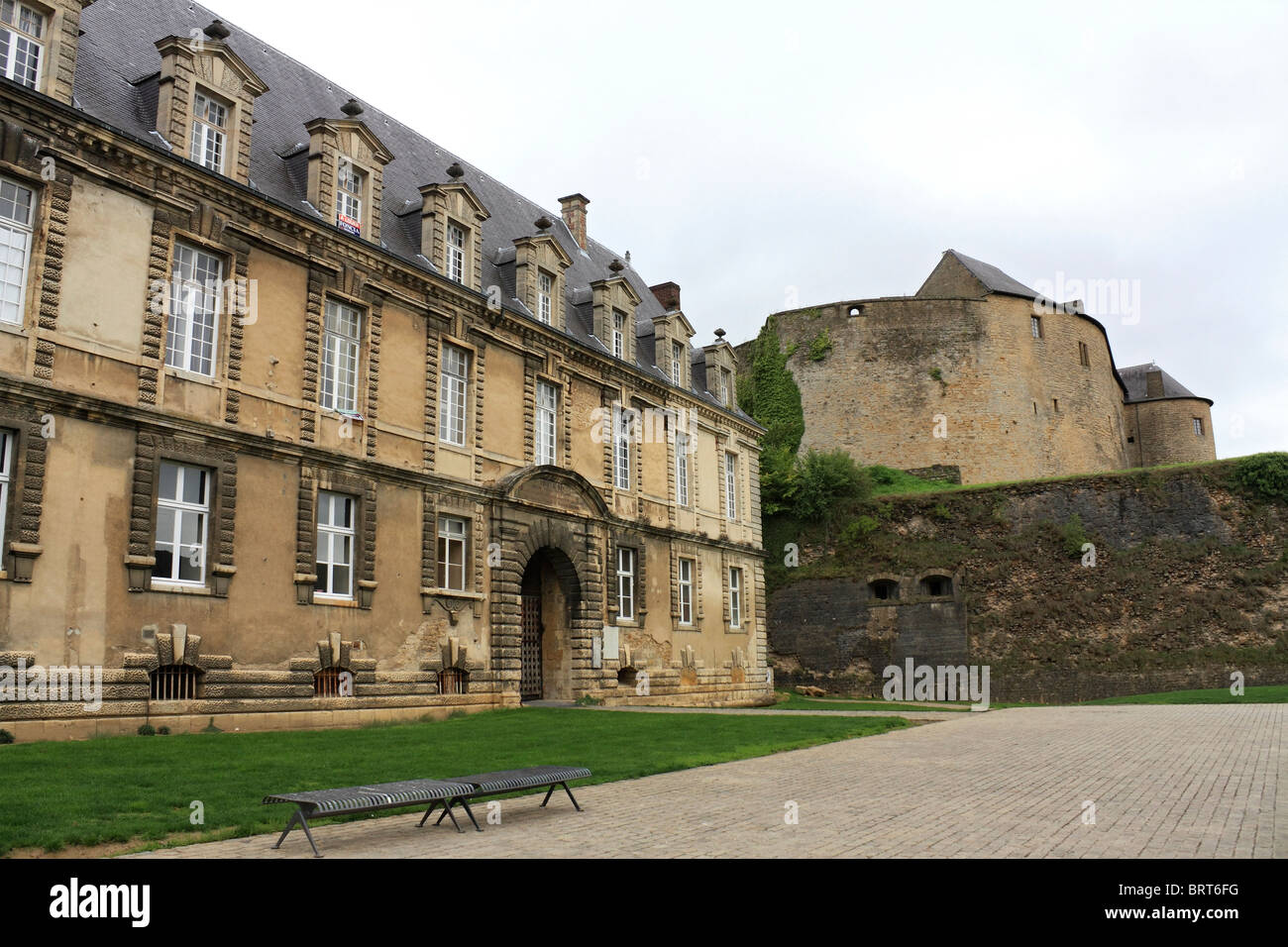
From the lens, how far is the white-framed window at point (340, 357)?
17.2 metres

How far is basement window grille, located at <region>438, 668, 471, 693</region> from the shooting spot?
18344mm

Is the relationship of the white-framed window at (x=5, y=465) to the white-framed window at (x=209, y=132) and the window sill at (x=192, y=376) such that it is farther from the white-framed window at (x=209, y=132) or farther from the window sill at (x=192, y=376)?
the white-framed window at (x=209, y=132)

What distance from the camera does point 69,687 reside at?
12539mm

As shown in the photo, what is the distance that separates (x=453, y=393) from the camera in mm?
19766

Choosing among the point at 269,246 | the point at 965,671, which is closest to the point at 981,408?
the point at 965,671

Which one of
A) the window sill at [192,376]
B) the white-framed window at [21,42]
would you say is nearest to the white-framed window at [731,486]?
the window sill at [192,376]

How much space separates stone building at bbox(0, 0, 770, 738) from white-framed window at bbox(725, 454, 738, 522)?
534 centimetres

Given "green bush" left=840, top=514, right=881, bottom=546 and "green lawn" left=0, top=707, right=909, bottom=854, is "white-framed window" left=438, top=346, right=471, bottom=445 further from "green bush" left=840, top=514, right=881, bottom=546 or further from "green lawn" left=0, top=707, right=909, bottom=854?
"green bush" left=840, top=514, right=881, bottom=546

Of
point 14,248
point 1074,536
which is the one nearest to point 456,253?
point 14,248

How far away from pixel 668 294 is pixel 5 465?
2313 centimetres

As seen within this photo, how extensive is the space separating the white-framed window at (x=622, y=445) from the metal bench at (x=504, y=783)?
1656 cm

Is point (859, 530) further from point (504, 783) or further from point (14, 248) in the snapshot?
point (504, 783)
